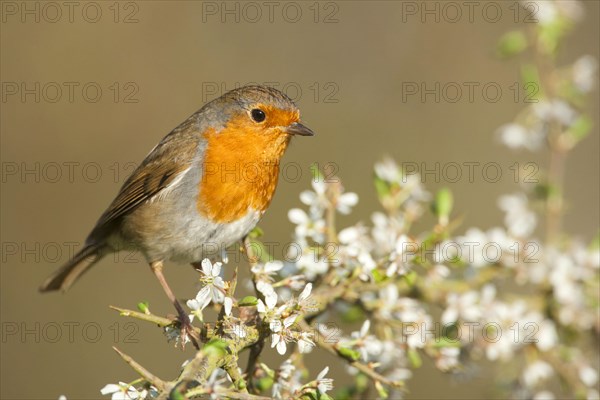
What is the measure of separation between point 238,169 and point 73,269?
4.10ft

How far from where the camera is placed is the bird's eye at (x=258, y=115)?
11.7 ft

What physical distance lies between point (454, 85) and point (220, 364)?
4994 millimetres

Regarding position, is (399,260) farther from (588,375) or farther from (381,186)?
(588,375)

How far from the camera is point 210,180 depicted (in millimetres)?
3441

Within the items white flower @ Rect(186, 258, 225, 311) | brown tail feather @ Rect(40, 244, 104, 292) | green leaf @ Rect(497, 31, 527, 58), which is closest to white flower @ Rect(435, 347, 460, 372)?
white flower @ Rect(186, 258, 225, 311)

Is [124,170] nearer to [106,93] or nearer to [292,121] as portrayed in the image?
[106,93]

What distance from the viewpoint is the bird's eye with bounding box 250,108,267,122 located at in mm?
3555

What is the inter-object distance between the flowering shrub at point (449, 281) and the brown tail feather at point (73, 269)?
1274 mm

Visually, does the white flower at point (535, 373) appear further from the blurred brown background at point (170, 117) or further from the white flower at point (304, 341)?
the blurred brown background at point (170, 117)

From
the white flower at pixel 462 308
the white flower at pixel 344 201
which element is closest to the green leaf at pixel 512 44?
the white flower at pixel 344 201

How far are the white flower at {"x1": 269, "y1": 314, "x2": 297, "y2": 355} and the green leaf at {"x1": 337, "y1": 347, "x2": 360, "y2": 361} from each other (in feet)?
0.98

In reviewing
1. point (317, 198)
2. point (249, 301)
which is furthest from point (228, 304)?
point (317, 198)

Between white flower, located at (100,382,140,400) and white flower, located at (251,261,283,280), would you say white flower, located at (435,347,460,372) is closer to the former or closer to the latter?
white flower, located at (251,261,283,280)

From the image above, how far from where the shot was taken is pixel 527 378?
9.61 feet
